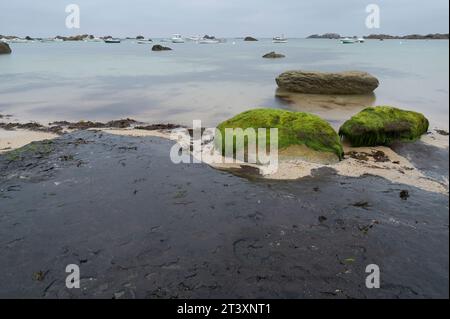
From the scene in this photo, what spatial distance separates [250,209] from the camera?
28.5ft

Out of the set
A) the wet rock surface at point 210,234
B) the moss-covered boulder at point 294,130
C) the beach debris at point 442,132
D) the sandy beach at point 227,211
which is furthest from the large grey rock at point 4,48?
the beach debris at point 442,132

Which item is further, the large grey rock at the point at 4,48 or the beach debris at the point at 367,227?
the large grey rock at the point at 4,48

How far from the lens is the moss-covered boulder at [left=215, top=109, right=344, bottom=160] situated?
11977mm

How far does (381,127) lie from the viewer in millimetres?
13367

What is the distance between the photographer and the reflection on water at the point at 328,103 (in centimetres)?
1922

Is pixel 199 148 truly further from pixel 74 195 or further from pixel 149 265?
pixel 149 265

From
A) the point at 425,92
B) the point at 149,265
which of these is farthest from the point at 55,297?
→ the point at 425,92

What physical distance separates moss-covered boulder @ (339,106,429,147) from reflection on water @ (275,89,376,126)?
314 cm

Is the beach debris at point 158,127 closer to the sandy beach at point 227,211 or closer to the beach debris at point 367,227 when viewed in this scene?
the sandy beach at point 227,211

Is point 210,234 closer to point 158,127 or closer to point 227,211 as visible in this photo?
point 227,211

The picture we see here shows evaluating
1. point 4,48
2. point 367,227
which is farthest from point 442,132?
point 4,48

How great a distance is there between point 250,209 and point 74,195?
461 cm

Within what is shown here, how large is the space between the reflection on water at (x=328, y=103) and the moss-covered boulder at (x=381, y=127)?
3.14m
